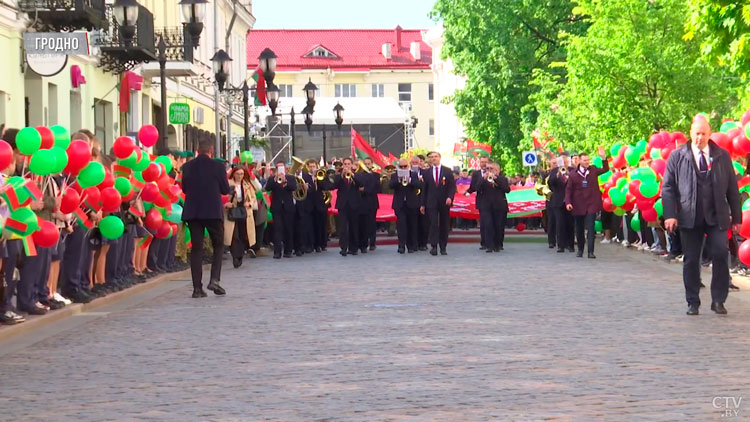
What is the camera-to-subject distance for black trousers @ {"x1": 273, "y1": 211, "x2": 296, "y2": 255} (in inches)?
1228

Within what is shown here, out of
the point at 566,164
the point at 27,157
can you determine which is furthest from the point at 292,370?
the point at 566,164

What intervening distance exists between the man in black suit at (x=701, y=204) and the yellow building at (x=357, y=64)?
A: 11675cm

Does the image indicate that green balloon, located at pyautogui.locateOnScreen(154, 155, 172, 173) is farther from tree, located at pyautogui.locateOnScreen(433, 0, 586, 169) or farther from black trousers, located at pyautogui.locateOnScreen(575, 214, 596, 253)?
tree, located at pyautogui.locateOnScreen(433, 0, 586, 169)

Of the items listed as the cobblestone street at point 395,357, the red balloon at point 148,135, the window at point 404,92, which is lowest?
the cobblestone street at point 395,357

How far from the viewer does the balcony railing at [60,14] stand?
29.6 metres

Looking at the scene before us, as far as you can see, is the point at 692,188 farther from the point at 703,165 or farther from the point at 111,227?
the point at 111,227

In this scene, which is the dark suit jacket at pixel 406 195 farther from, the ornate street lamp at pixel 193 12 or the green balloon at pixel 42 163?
the green balloon at pixel 42 163

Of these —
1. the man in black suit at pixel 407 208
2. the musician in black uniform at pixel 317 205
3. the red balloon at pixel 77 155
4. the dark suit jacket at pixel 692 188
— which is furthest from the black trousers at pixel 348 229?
the dark suit jacket at pixel 692 188

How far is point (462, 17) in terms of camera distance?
58.6 metres

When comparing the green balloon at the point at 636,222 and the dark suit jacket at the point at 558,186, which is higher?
the dark suit jacket at the point at 558,186

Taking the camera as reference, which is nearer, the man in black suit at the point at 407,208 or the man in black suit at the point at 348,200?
the man in black suit at the point at 348,200

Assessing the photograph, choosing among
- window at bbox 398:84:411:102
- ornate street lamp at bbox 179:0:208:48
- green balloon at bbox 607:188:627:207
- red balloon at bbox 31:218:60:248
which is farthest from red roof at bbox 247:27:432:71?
red balloon at bbox 31:218:60:248

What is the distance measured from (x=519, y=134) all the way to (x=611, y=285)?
3920 cm

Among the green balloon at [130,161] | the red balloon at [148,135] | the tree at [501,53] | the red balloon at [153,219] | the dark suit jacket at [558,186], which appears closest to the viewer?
the green balloon at [130,161]
